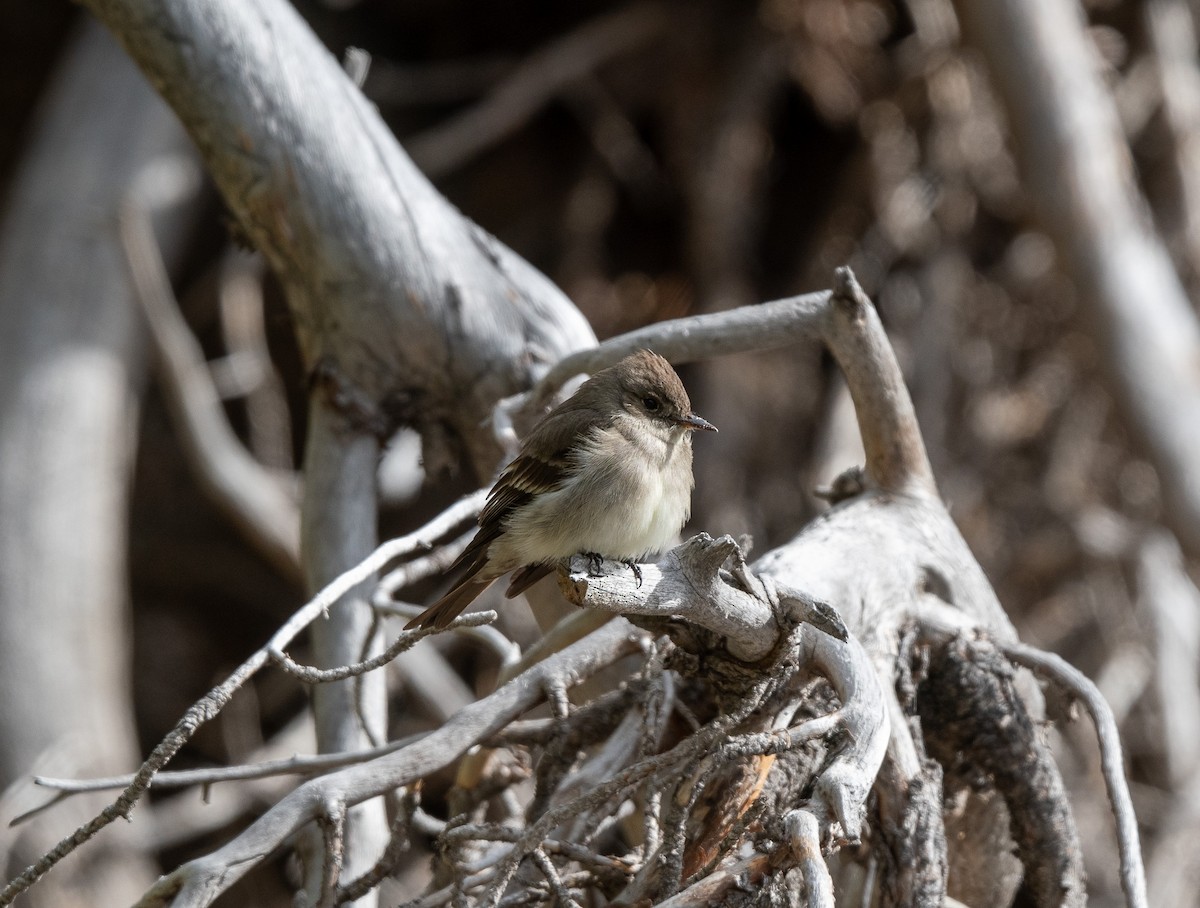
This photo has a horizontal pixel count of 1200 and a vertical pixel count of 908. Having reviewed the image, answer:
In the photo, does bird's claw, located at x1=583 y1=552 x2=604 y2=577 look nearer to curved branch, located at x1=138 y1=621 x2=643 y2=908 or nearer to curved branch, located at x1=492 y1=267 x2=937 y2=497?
curved branch, located at x1=138 y1=621 x2=643 y2=908

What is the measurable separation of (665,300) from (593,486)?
11.9 ft

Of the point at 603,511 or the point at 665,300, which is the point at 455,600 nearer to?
the point at 603,511

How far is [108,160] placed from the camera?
5.78 metres

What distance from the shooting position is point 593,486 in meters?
3.07

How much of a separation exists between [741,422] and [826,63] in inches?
76.1

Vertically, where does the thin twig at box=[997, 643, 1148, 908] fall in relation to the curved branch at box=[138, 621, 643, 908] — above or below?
below

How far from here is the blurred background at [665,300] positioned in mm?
5410

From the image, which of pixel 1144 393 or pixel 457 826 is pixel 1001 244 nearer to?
pixel 1144 393

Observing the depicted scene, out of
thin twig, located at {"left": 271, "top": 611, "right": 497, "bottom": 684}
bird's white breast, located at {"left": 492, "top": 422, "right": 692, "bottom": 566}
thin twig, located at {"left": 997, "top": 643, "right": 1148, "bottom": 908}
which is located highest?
thin twig, located at {"left": 271, "top": 611, "right": 497, "bottom": 684}

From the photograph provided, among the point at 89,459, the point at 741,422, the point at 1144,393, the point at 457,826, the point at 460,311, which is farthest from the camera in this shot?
the point at 741,422

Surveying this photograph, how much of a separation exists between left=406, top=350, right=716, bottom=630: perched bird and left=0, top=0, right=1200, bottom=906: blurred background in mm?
2088

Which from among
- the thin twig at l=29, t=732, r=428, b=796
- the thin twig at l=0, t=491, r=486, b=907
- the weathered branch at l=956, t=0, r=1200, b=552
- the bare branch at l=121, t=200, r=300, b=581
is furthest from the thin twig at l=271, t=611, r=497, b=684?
the weathered branch at l=956, t=0, r=1200, b=552

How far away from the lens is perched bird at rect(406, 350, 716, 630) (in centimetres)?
305

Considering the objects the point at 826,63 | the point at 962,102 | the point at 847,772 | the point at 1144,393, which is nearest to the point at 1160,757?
the point at 1144,393
